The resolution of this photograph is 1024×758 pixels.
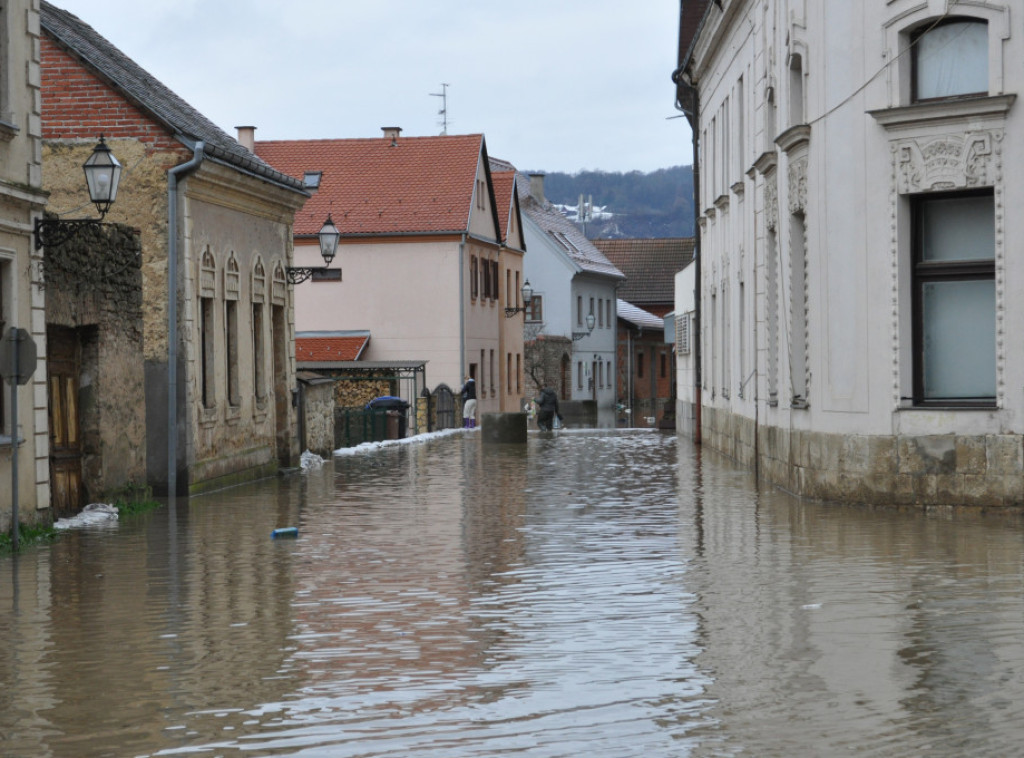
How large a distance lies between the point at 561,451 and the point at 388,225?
20725 millimetres

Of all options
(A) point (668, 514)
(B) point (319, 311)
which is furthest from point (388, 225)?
(A) point (668, 514)

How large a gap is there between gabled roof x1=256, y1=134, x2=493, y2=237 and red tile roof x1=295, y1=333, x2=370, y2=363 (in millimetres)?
3346

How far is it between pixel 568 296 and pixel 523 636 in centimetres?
6184

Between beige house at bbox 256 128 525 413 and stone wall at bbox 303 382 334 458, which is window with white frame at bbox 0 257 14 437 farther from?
beige house at bbox 256 128 525 413

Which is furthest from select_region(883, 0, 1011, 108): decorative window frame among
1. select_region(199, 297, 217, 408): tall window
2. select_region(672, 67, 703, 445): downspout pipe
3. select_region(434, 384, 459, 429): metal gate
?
select_region(434, 384, 459, 429): metal gate

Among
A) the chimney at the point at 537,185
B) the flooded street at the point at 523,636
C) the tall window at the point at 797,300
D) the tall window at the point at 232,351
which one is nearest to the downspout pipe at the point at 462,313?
the chimney at the point at 537,185

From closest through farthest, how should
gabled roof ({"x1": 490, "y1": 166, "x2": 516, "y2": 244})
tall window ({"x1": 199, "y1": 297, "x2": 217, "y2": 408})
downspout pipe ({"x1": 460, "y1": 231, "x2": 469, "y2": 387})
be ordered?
1. tall window ({"x1": 199, "y1": 297, "x2": 217, "y2": 408})
2. downspout pipe ({"x1": 460, "y1": 231, "x2": 469, "y2": 387})
3. gabled roof ({"x1": 490, "y1": 166, "x2": 516, "y2": 244})

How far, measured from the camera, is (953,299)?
1808cm

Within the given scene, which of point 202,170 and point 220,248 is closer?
point 202,170

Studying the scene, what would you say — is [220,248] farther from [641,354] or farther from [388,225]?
[641,354]

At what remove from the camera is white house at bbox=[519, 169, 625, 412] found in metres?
71.4

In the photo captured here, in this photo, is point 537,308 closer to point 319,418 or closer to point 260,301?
point 319,418

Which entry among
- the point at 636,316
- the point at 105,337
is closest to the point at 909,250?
the point at 105,337

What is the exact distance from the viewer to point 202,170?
71.8 ft
